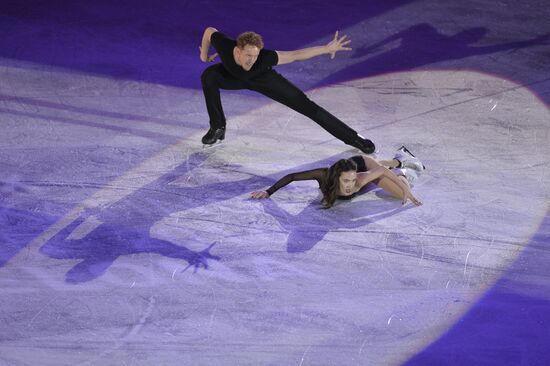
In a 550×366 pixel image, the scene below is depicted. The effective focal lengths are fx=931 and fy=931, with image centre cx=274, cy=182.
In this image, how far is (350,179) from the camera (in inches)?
276

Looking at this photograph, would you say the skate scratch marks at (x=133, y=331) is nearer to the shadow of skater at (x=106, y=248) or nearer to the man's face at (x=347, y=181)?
the shadow of skater at (x=106, y=248)

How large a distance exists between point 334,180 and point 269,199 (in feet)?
1.91

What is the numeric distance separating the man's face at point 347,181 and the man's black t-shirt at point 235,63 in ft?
4.42

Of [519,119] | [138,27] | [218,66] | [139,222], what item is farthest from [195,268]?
[138,27]

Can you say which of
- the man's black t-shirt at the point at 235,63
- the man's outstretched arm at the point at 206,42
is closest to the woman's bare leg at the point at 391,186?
the man's black t-shirt at the point at 235,63

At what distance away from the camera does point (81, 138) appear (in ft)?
27.5

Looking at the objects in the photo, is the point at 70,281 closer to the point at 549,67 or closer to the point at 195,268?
the point at 195,268

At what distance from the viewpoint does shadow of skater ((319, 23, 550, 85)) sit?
9648mm

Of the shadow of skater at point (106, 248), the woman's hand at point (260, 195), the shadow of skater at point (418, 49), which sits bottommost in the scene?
the shadow of skater at point (106, 248)

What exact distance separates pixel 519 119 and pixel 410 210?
2.16m

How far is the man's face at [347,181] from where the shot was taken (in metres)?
6.98

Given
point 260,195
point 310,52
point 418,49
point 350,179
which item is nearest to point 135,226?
point 260,195

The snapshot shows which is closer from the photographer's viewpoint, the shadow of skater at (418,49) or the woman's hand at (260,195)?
the woman's hand at (260,195)

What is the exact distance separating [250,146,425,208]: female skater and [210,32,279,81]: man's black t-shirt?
3.64 feet
